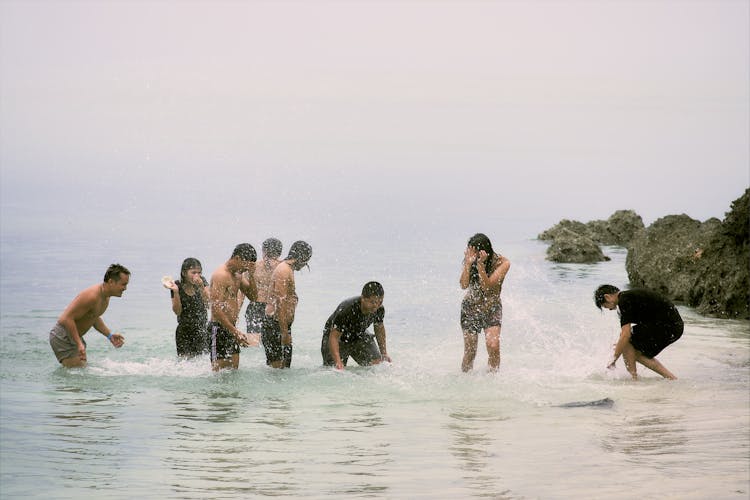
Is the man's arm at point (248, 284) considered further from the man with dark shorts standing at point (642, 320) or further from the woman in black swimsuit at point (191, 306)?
the man with dark shorts standing at point (642, 320)

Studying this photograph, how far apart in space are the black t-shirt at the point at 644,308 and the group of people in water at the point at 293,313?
0.04 feet

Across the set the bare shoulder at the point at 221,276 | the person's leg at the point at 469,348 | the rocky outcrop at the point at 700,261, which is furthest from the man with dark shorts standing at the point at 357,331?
the rocky outcrop at the point at 700,261

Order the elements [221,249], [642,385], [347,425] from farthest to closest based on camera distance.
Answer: [221,249], [642,385], [347,425]

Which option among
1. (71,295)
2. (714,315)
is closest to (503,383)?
(714,315)

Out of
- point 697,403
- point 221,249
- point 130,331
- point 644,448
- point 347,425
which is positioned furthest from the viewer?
point 221,249

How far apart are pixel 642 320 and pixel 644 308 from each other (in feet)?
0.58

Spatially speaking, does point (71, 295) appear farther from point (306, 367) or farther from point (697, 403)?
point (697, 403)

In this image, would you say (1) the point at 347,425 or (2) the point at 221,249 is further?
(2) the point at 221,249

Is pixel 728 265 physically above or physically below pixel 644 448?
above

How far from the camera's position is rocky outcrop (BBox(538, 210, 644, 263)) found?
32.8 m

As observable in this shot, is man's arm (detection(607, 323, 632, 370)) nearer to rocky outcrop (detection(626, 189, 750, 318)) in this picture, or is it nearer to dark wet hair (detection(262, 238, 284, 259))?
dark wet hair (detection(262, 238, 284, 259))

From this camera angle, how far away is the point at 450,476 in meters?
7.94

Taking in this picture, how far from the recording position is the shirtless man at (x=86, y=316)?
466 inches

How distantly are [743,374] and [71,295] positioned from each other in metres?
20.3
